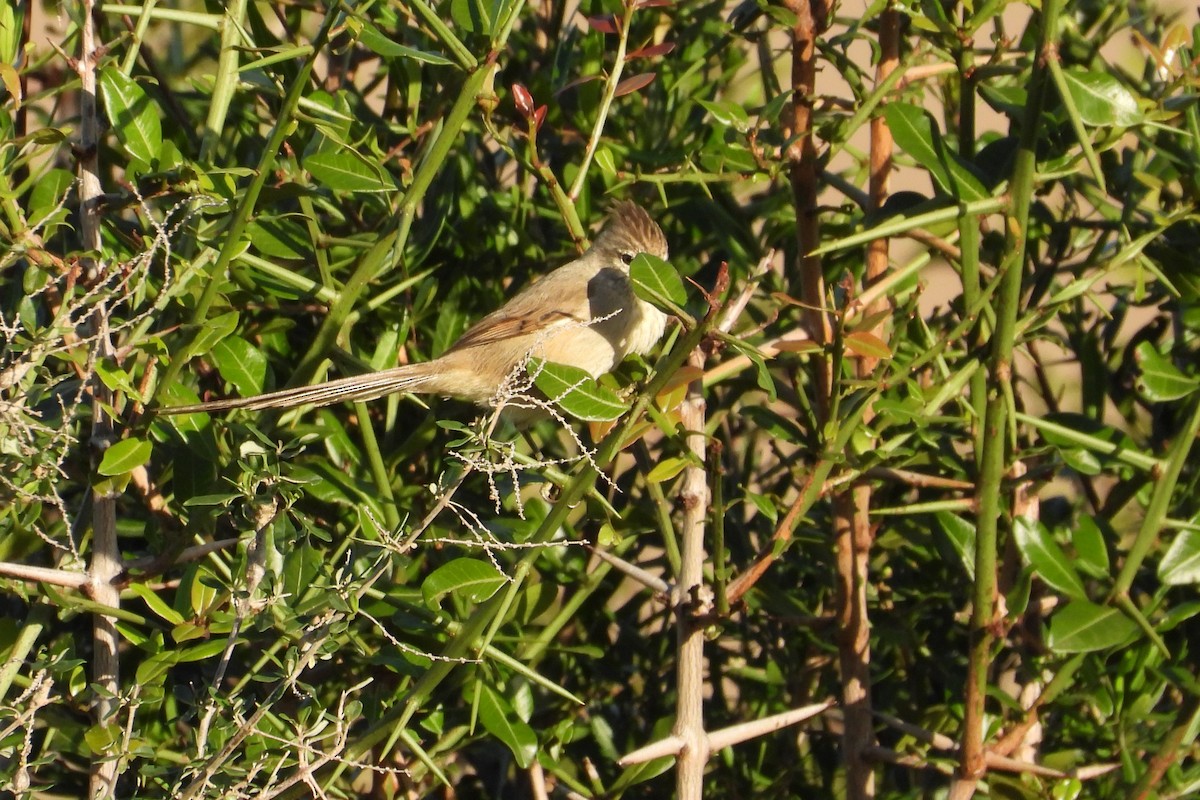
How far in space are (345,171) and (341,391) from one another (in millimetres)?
440

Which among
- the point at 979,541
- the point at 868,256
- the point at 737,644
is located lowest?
the point at 737,644

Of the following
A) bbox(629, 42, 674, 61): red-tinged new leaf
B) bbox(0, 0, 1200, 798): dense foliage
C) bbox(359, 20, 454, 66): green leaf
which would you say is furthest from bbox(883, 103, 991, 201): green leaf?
bbox(359, 20, 454, 66): green leaf

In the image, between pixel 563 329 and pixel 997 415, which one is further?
pixel 563 329

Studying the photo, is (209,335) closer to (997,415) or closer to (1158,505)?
(997,415)

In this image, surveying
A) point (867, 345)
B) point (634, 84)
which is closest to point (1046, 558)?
point (867, 345)

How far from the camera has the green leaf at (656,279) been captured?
70.7 inches

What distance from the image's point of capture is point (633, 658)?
276cm

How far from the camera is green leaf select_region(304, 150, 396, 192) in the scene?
1.97 m

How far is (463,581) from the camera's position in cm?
190

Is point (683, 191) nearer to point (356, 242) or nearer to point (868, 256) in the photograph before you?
point (868, 256)

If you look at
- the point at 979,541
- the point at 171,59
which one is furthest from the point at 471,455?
the point at 171,59

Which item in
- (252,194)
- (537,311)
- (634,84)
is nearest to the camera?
(252,194)

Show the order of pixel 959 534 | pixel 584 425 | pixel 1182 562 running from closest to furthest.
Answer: pixel 1182 562 < pixel 959 534 < pixel 584 425

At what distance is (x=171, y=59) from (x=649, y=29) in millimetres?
1014
